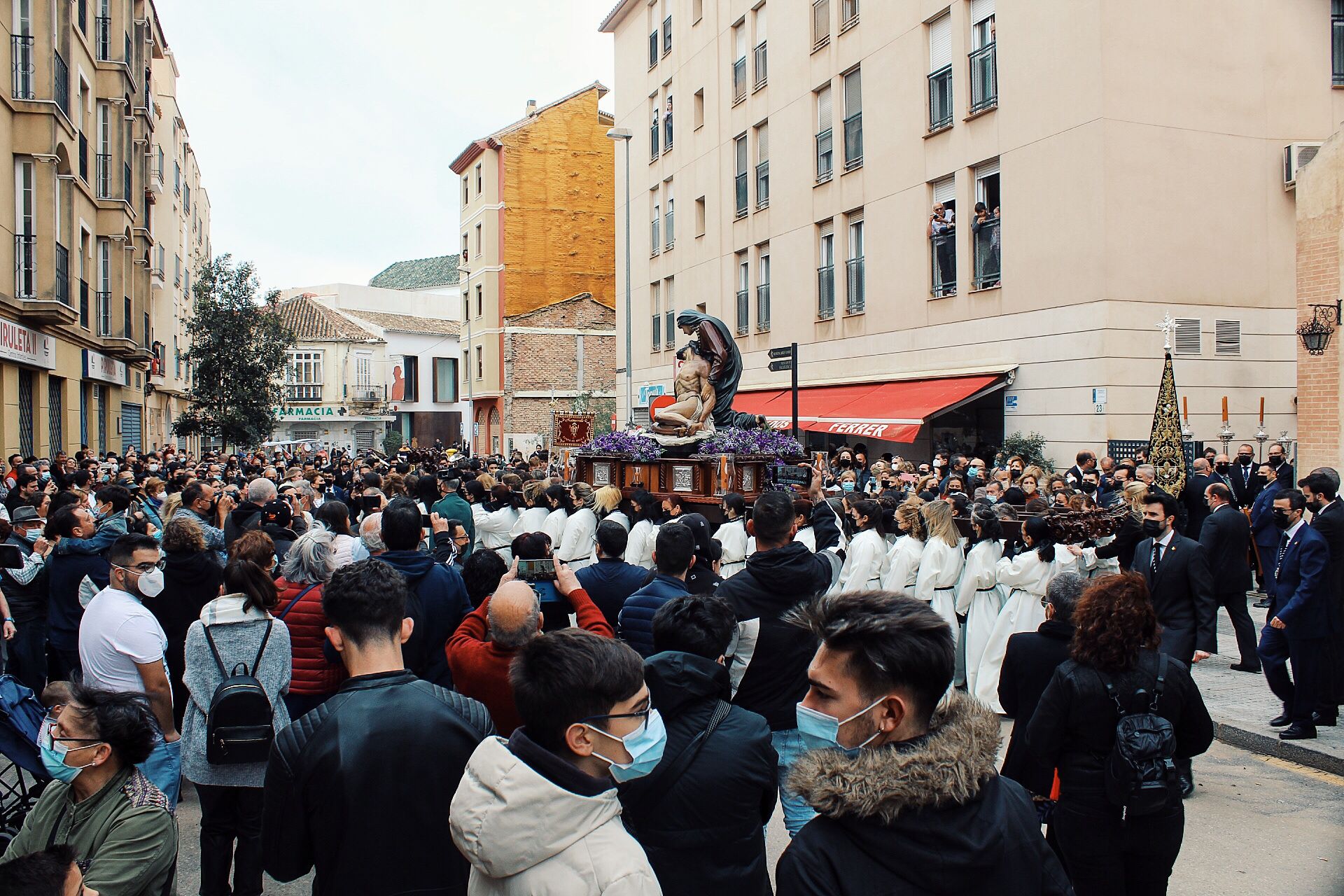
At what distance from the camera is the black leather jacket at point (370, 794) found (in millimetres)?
3064

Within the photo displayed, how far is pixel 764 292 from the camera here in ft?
92.2

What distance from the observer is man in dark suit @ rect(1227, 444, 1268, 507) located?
1323 centimetres

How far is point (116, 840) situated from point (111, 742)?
12.9 inches

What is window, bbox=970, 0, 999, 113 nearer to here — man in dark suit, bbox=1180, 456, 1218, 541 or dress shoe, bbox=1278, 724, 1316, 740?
man in dark suit, bbox=1180, 456, 1218, 541

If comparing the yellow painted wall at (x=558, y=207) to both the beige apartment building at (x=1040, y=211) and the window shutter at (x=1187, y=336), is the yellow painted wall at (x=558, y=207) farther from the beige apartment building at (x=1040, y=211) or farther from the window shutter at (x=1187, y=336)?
the window shutter at (x=1187, y=336)

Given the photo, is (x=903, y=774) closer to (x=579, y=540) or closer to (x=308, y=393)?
(x=579, y=540)

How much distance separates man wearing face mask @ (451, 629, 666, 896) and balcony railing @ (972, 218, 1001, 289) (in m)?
17.9

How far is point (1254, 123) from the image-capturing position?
17.5m

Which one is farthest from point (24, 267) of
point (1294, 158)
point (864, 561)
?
point (1294, 158)

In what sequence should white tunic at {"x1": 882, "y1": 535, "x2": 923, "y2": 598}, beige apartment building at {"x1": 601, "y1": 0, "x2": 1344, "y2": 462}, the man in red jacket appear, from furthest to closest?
beige apartment building at {"x1": 601, "y1": 0, "x2": 1344, "y2": 462} → white tunic at {"x1": 882, "y1": 535, "x2": 923, "y2": 598} → the man in red jacket

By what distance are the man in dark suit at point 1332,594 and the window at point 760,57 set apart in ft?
74.4

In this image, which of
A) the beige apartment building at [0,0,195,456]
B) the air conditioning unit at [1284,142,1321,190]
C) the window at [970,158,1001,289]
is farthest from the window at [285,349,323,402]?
the air conditioning unit at [1284,142,1321,190]

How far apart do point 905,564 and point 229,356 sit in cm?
2434

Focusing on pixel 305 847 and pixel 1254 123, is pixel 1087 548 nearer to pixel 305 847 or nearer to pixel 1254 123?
pixel 305 847
